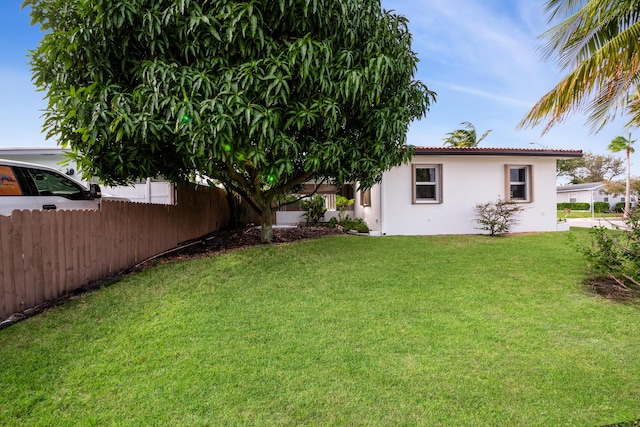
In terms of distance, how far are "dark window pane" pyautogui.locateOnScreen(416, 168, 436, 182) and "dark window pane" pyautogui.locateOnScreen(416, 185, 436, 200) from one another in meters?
0.22

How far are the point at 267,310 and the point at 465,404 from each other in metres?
2.44

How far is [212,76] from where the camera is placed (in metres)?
5.12

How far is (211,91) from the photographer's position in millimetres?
5008

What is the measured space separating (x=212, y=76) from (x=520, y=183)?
9.87 m

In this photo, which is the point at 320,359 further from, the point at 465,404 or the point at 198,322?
the point at 198,322

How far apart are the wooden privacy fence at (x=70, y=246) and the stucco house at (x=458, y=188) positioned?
6271 mm

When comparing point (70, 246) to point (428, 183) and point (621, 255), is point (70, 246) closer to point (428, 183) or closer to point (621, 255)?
point (621, 255)

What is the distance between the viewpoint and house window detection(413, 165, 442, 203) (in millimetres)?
9953

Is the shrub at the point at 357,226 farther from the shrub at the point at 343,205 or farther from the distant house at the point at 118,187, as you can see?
the distant house at the point at 118,187

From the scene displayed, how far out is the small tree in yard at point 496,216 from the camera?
9.40 metres

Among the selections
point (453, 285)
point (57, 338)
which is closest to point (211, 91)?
point (57, 338)

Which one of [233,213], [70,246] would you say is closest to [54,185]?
[70,246]

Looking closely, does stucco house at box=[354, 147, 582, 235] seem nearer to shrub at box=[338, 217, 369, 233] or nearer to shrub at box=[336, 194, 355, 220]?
shrub at box=[338, 217, 369, 233]

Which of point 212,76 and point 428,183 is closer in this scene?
point 212,76
